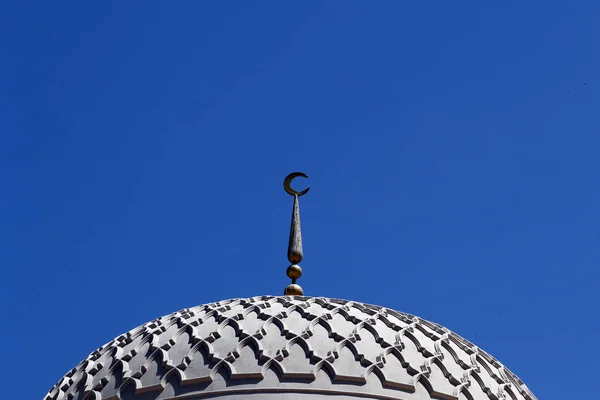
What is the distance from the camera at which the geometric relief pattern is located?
1094 cm

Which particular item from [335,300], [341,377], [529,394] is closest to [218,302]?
[335,300]

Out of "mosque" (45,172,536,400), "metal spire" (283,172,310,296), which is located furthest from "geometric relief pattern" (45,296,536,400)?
"metal spire" (283,172,310,296)

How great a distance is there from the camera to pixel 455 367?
11.5 m

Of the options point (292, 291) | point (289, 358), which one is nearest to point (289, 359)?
point (289, 358)

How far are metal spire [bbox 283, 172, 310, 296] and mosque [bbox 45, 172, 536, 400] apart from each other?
0.53m

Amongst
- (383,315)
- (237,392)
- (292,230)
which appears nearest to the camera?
(237,392)

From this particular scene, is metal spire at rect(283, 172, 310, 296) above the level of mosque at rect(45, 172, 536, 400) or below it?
above

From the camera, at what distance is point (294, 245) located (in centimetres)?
1320

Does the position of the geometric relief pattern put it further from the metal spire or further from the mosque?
the metal spire

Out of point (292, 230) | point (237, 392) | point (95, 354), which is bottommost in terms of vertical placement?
point (237, 392)

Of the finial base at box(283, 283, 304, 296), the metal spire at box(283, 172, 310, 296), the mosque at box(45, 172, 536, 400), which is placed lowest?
the mosque at box(45, 172, 536, 400)

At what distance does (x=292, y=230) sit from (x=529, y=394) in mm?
2959

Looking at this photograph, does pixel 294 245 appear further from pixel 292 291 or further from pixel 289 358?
pixel 289 358

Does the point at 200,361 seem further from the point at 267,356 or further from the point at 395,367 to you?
the point at 395,367
